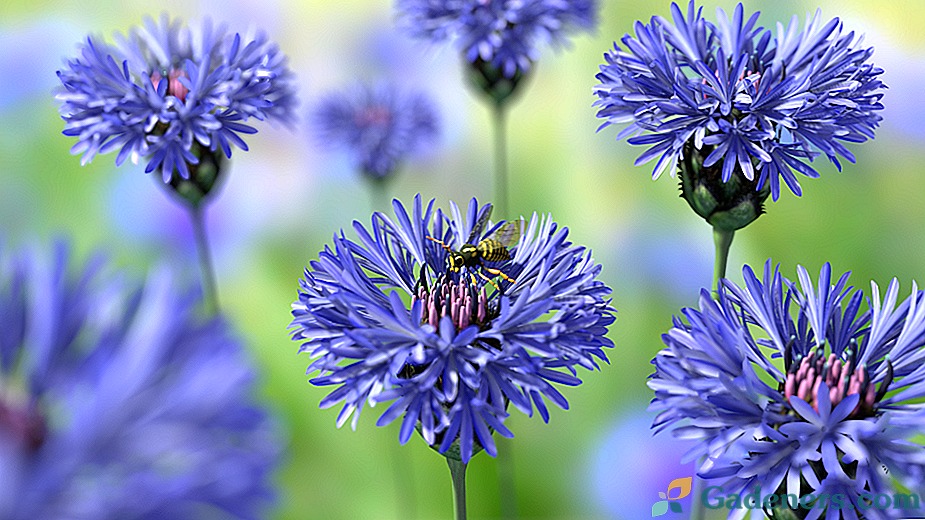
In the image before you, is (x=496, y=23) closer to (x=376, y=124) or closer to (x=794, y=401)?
(x=376, y=124)

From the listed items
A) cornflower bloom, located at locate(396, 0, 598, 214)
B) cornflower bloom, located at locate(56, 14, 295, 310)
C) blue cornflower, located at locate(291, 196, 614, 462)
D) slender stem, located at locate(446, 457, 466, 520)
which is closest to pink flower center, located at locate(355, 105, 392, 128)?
cornflower bloom, located at locate(396, 0, 598, 214)

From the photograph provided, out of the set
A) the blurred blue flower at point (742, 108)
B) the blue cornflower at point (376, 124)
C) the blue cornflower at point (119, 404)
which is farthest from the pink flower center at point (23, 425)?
the blue cornflower at point (376, 124)

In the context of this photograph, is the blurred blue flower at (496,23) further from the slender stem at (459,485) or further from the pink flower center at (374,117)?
the slender stem at (459,485)

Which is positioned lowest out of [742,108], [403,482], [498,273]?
[403,482]

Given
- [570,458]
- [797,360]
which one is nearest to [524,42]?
[797,360]

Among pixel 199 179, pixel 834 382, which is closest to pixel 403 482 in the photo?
pixel 199 179
